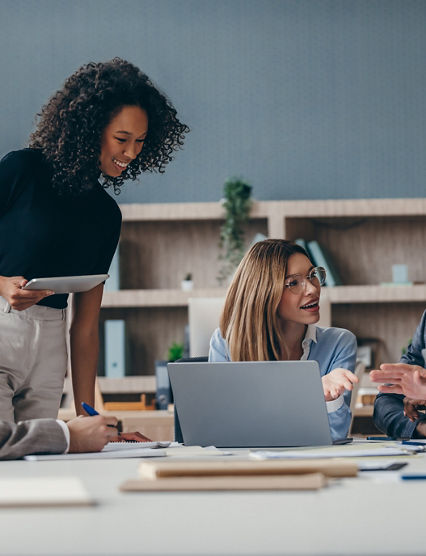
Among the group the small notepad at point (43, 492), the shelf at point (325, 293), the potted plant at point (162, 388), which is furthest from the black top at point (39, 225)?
the shelf at point (325, 293)

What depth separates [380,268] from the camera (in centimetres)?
472

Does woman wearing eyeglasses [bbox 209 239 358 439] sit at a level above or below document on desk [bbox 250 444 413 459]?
above

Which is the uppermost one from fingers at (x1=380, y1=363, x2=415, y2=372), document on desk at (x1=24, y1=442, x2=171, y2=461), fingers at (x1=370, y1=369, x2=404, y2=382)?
fingers at (x1=380, y1=363, x2=415, y2=372)

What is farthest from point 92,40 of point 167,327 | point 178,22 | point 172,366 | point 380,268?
point 172,366

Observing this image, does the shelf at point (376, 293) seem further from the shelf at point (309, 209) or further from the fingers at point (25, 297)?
the fingers at point (25, 297)

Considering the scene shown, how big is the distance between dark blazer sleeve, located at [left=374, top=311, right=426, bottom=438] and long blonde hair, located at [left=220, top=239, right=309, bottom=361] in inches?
11.9

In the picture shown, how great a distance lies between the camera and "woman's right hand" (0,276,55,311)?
1867 millimetres

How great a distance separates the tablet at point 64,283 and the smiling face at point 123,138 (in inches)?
13.0

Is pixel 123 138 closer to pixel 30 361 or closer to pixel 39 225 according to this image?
pixel 39 225

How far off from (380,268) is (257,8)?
1.73 meters

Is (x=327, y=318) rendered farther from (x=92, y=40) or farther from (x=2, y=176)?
(x=92, y=40)

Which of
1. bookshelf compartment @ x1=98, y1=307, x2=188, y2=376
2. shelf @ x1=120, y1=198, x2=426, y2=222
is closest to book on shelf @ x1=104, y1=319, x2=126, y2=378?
bookshelf compartment @ x1=98, y1=307, x2=188, y2=376

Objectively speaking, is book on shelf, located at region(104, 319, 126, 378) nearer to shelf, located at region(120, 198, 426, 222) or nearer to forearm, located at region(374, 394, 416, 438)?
shelf, located at region(120, 198, 426, 222)

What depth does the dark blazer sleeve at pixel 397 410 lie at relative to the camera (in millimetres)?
1988
